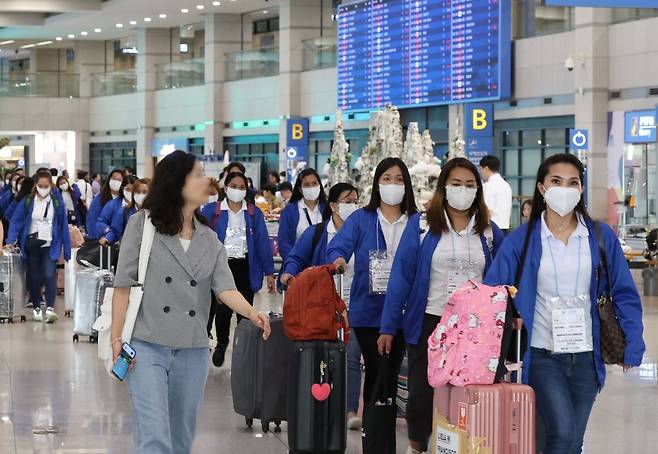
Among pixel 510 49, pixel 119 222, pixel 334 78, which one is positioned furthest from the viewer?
pixel 334 78

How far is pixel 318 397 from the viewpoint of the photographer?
676 cm

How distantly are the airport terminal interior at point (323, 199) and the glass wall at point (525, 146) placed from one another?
0.05 m

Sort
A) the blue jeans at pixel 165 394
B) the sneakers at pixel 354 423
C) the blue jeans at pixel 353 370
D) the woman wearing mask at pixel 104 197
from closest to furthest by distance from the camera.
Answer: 1. the blue jeans at pixel 165 394
2. the blue jeans at pixel 353 370
3. the sneakers at pixel 354 423
4. the woman wearing mask at pixel 104 197

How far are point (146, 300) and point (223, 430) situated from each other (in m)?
2.99

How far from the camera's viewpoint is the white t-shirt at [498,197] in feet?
46.8

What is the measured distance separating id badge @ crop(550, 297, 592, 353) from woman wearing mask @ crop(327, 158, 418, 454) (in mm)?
1838

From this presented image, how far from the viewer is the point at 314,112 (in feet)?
117

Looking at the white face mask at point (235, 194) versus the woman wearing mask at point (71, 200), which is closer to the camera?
the white face mask at point (235, 194)

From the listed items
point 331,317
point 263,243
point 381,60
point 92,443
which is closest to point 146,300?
point 331,317

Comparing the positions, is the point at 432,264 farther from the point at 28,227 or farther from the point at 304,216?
the point at 28,227

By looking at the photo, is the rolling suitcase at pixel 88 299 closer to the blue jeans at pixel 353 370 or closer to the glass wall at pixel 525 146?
the blue jeans at pixel 353 370

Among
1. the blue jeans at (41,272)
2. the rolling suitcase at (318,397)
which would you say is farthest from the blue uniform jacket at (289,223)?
the blue jeans at (41,272)

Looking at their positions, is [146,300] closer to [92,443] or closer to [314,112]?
[92,443]

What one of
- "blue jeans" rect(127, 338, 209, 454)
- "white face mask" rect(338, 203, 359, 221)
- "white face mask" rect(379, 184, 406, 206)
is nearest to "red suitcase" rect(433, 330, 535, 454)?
"blue jeans" rect(127, 338, 209, 454)
